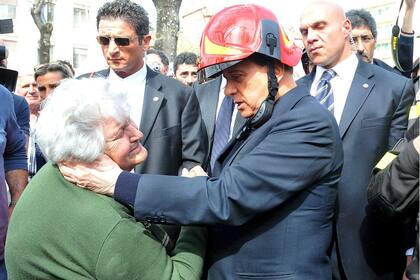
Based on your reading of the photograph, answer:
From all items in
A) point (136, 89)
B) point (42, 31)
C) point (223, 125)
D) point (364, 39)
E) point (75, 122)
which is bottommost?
point (42, 31)

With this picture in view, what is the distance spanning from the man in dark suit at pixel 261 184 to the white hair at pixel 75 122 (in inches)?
3.3

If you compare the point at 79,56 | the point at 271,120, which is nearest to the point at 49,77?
the point at 271,120

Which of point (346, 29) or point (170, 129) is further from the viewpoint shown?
point (346, 29)

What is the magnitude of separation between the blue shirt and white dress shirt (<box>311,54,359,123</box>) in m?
1.88

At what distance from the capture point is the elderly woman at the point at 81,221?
6.97 feet

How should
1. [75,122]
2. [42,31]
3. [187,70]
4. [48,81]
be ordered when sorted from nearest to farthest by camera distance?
[75,122] → [48,81] → [187,70] → [42,31]

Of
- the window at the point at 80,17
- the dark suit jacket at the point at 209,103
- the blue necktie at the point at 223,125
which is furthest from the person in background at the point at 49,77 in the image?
the window at the point at 80,17

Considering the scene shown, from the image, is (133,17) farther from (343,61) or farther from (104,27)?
(343,61)

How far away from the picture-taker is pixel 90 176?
2227mm

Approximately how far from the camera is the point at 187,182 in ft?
7.36

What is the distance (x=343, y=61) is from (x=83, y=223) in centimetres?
225

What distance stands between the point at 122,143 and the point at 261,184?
624 mm

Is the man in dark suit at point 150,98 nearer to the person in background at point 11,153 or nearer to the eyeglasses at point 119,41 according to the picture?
the eyeglasses at point 119,41

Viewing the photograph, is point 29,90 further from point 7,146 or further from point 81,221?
point 81,221
